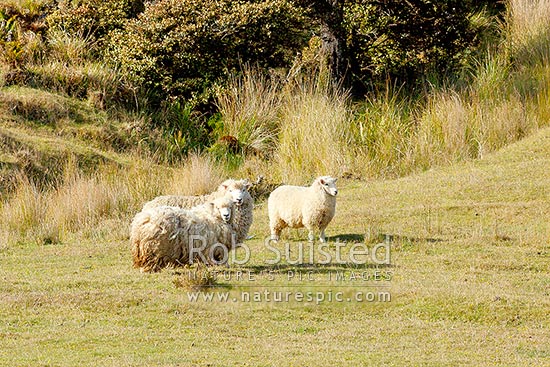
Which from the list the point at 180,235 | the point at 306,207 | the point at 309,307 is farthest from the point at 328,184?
the point at 309,307

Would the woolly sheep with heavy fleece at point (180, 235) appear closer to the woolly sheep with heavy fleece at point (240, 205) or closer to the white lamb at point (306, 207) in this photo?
the woolly sheep with heavy fleece at point (240, 205)

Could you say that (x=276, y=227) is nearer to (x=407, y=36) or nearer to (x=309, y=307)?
(x=309, y=307)

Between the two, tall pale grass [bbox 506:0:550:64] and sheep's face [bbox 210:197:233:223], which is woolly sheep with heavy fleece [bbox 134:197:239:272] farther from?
tall pale grass [bbox 506:0:550:64]

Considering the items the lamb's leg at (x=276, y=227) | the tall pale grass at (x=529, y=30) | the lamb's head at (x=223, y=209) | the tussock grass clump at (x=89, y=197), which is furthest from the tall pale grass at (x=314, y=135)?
the lamb's head at (x=223, y=209)

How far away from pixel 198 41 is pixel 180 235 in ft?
40.8

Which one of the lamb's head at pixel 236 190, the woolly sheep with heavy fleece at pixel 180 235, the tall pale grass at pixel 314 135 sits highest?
the tall pale grass at pixel 314 135

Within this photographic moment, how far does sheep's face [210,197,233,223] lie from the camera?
1312 centimetres

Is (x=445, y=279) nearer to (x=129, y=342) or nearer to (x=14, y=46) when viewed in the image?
(x=129, y=342)

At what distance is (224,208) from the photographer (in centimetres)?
1316

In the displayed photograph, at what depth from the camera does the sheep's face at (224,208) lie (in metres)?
13.1

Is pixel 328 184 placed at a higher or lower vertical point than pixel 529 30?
lower

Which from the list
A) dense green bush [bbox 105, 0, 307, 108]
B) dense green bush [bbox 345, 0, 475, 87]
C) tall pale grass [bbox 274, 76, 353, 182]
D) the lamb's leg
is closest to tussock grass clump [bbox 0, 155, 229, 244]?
tall pale grass [bbox 274, 76, 353, 182]

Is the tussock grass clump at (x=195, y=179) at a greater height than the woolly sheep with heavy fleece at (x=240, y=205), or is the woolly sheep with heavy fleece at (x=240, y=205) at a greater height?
the tussock grass clump at (x=195, y=179)

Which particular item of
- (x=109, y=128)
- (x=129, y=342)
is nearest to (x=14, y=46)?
(x=109, y=128)
